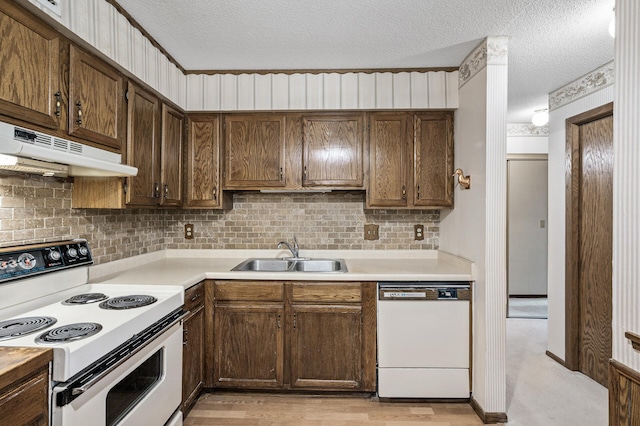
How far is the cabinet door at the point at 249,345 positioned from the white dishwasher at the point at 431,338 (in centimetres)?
77

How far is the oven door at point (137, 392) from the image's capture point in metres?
1.15

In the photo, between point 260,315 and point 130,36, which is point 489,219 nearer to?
point 260,315

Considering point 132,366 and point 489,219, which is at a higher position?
point 489,219

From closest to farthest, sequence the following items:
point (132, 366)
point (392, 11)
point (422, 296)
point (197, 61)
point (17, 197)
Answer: point (132, 366), point (17, 197), point (392, 11), point (422, 296), point (197, 61)

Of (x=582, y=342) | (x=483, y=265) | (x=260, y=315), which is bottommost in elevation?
(x=582, y=342)

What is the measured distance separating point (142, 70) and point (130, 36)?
0.19m

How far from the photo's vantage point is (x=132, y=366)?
4.75 ft

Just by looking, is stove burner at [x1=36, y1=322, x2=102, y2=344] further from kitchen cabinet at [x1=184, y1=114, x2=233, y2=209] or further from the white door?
the white door

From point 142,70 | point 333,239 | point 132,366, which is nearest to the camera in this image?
point 132,366

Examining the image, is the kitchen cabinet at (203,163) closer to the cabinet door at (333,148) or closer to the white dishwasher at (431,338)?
the cabinet door at (333,148)

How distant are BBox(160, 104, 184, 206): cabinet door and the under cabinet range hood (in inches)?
23.1

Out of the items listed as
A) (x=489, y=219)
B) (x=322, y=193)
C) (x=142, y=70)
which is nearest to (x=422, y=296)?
(x=489, y=219)

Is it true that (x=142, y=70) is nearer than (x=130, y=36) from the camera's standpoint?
No

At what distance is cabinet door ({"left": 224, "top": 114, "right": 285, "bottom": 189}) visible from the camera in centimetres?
277
